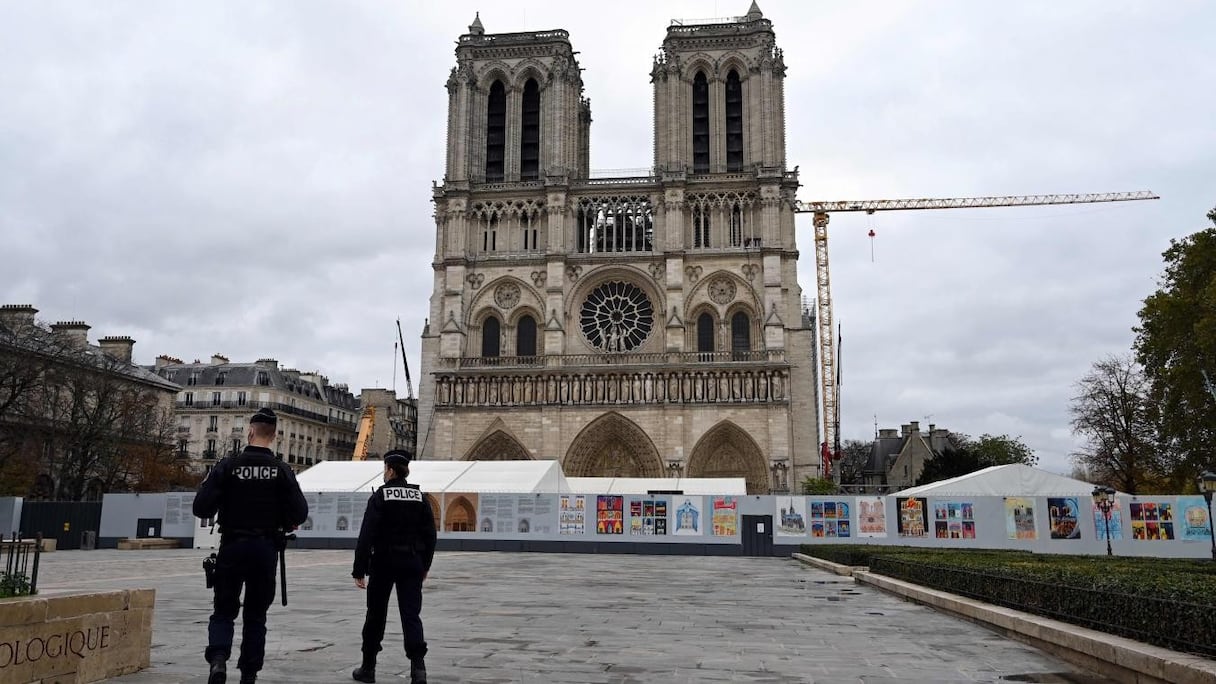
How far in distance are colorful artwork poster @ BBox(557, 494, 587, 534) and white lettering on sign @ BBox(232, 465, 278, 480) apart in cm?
2233

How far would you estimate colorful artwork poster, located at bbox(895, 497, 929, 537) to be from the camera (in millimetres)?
25422

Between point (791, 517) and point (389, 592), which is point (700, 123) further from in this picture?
point (389, 592)

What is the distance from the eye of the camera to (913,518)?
25.5m

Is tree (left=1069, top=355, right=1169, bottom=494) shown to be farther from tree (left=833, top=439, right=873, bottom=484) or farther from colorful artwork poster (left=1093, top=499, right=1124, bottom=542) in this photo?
tree (left=833, top=439, right=873, bottom=484)

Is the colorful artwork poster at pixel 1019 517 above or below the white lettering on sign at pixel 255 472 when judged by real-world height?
below

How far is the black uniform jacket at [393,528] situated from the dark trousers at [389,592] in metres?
0.06

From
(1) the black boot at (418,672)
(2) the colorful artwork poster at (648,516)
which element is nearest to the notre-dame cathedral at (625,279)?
(2) the colorful artwork poster at (648,516)

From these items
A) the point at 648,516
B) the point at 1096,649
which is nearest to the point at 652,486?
the point at 648,516

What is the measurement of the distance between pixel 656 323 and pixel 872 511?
64.4ft

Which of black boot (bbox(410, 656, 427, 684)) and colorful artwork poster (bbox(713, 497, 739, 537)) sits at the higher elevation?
colorful artwork poster (bbox(713, 497, 739, 537))

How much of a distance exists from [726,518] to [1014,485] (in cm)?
792

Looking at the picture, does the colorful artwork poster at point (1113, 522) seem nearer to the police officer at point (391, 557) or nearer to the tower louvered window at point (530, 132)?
the police officer at point (391, 557)

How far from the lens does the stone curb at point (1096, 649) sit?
5.44 metres

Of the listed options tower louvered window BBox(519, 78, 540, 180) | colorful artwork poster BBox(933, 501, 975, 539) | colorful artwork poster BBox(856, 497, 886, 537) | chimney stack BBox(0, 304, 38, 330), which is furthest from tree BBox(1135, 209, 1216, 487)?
chimney stack BBox(0, 304, 38, 330)
